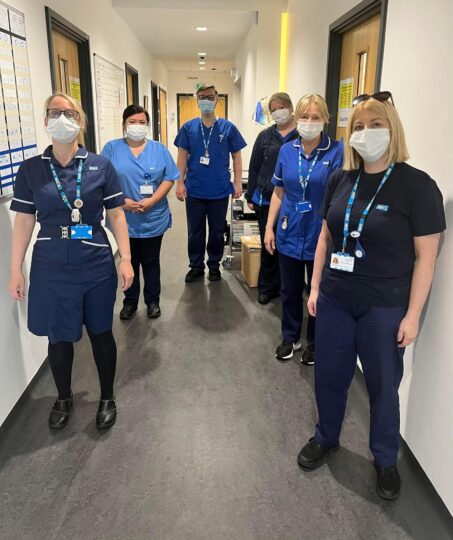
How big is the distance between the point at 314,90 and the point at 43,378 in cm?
290

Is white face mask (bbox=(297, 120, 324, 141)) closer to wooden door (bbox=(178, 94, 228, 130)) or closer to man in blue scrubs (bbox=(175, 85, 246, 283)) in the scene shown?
man in blue scrubs (bbox=(175, 85, 246, 283))

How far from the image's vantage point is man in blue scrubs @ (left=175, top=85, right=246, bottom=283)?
12.1 feet

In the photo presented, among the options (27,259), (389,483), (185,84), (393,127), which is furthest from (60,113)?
(185,84)

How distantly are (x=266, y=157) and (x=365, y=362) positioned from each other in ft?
6.50

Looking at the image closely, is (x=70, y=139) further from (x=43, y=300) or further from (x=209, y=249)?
(x=209, y=249)

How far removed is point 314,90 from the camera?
3.68 m

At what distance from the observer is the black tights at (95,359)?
2055mm

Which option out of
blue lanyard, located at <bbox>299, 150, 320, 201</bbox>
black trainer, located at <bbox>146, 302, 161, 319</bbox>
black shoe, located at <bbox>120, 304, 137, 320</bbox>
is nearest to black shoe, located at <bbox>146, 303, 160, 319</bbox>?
black trainer, located at <bbox>146, 302, 161, 319</bbox>

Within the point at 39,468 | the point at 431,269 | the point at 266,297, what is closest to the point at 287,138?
the point at 266,297

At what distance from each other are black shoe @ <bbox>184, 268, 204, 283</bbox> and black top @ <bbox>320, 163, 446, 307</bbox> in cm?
253

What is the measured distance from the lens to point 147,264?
3.19 m

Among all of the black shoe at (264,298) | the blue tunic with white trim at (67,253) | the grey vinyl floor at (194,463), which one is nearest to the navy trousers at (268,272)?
the black shoe at (264,298)

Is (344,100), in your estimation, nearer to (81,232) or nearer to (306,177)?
(306,177)

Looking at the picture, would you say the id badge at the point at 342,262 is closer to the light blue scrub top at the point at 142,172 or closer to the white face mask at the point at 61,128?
the white face mask at the point at 61,128
